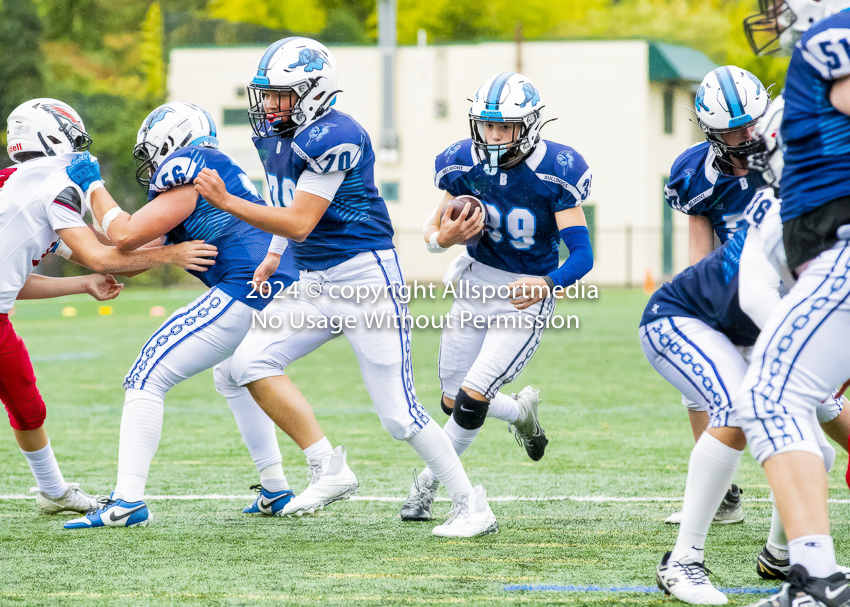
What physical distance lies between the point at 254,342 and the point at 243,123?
2441cm

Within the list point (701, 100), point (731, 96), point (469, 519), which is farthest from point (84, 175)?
point (731, 96)

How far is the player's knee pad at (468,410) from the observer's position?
4.32 meters

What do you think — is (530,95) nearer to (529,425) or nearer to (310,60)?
(310,60)

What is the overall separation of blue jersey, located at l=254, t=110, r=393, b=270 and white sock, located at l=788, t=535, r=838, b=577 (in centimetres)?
217

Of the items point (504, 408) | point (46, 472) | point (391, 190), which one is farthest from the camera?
point (391, 190)

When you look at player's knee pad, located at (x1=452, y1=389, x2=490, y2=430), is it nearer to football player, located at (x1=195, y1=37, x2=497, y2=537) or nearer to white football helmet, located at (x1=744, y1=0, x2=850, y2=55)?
football player, located at (x1=195, y1=37, x2=497, y2=537)

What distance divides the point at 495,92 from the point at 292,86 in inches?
33.4

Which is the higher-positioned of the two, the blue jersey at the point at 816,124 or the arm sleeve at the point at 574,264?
the blue jersey at the point at 816,124

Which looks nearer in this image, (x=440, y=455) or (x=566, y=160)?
(x=440, y=455)

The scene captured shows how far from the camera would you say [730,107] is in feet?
12.7

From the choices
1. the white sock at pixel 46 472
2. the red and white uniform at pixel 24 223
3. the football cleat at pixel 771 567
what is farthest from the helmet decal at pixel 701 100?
the white sock at pixel 46 472

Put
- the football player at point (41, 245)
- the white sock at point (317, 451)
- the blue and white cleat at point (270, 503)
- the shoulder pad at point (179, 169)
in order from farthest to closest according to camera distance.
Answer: the blue and white cleat at point (270, 503) < the white sock at point (317, 451) < the football player at point (41, 245) < the shoulder pad at point (179, 169)

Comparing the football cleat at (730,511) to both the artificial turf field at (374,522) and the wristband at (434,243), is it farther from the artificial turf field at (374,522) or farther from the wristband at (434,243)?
the wristband at (434,243)

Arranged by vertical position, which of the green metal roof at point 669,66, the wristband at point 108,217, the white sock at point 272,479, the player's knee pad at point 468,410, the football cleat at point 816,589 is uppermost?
the green metal roof at point 669,66
